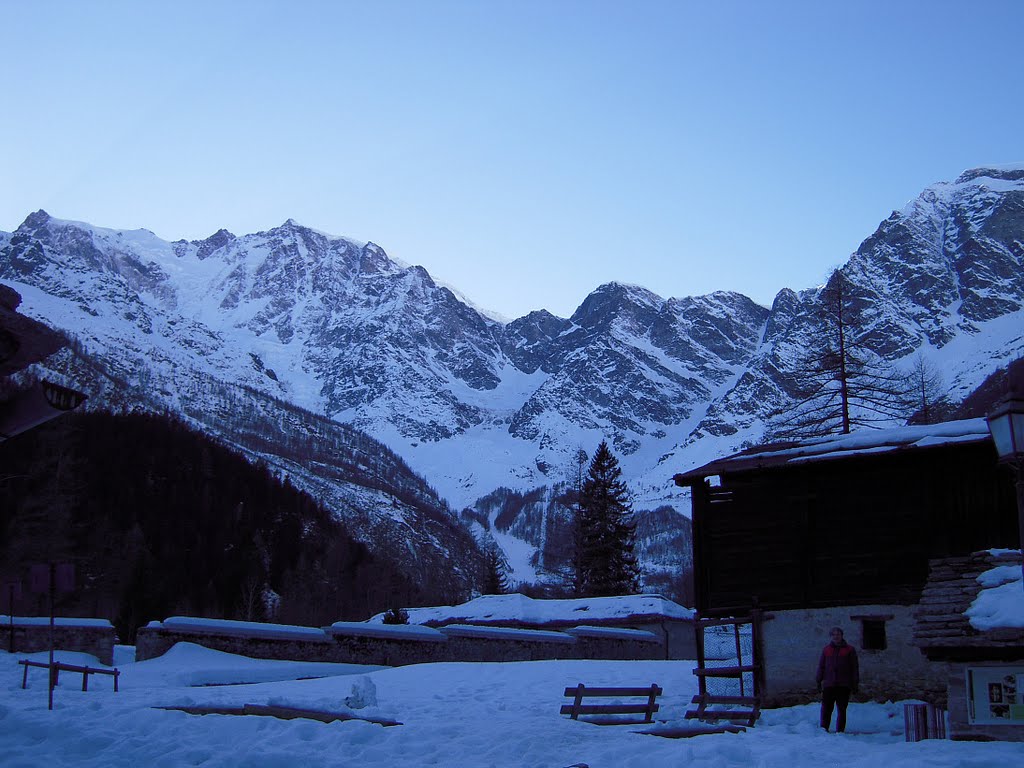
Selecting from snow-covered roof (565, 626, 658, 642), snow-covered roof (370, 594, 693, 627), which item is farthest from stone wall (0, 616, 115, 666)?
snow-covered roof (370, 594, 693, 627)

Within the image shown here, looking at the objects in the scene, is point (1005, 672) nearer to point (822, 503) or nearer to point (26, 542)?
point (822, 503)

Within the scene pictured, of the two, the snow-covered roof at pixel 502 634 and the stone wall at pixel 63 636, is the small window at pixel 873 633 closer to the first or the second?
the snow-covered roof at pixel 502 634

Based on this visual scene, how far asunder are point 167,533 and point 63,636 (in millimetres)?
53425

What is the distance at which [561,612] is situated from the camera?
44375mm

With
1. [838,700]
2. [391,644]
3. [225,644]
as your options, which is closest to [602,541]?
[391,644]

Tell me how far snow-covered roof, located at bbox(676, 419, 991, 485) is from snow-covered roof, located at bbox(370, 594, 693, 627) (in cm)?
2135

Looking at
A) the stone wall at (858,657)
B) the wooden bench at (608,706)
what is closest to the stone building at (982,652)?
the stone wall at (858,657)

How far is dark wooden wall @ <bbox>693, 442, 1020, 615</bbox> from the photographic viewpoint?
1975 cm

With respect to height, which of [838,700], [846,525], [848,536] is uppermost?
[846,525]

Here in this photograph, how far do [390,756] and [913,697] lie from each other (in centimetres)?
1014

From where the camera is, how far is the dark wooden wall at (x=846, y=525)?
64.8 ft

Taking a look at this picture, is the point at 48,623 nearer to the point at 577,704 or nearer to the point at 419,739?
the point at 577,704

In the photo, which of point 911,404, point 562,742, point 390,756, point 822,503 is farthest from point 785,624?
point 911,404

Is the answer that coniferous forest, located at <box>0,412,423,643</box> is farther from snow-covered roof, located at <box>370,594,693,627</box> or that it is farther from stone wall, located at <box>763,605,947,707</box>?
stone wall, located at <box>763,605,947,707</box>
